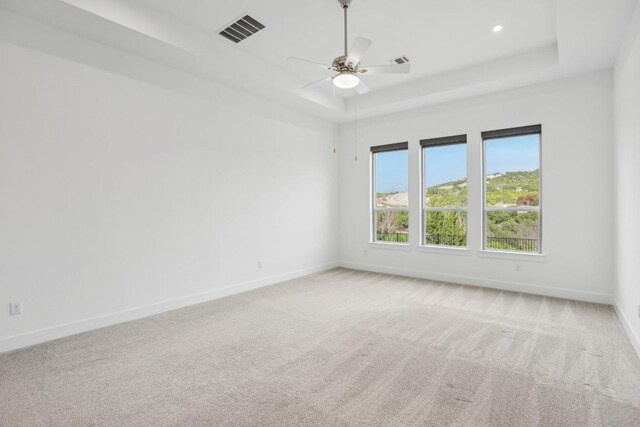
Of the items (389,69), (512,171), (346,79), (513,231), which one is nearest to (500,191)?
(512,171)

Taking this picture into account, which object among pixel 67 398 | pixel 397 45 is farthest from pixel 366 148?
pixel 67 398

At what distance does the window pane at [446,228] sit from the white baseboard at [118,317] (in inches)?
108

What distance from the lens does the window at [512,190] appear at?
4.87 m

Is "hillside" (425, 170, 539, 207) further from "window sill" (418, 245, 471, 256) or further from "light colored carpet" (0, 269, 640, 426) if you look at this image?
"light colored carpet" (0, 269, 640, 426)

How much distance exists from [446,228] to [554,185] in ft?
5.40

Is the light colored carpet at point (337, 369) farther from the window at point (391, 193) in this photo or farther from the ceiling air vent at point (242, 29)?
the ceiling air vent at point (242, 29)

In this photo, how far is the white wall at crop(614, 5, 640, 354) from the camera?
2.95m

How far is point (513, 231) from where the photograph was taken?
5.07 m

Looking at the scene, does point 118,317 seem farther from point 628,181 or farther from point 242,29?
point 628,181

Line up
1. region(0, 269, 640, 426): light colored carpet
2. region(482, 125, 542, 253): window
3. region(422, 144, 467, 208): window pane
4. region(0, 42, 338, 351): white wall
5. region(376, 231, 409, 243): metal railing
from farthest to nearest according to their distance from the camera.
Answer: region(376, 231, 409, 243): metal railing
region(422, 144, 467, 208): window pane
region(482, 125, 542, 253): window
region(0, 42, 338, 351): white wall
region(0, 269, 640, 426): light colored carpet

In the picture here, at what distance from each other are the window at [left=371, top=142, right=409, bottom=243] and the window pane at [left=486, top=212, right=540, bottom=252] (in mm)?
1397

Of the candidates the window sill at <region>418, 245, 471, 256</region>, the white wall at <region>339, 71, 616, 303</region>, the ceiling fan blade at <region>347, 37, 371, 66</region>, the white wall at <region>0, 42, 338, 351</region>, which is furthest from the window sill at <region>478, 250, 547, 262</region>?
the ceiling fan blade at <region>347, 37, 371, 66</region>

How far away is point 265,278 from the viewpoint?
5375 millimetres

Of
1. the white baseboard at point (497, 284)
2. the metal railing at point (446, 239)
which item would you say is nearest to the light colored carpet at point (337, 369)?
→ the white baseboard at point (497, 284)
